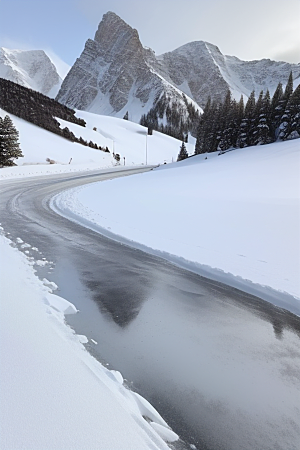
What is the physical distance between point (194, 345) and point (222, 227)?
5225mm

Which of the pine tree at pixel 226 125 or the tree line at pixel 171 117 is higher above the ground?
the tree line at pixel 171 117

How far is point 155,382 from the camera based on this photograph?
2.52 meters

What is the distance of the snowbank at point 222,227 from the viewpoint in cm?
495

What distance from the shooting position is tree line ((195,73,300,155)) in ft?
119

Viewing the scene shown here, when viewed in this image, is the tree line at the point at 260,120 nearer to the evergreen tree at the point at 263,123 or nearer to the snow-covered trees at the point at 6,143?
the evergreen tree at the point at 263,123

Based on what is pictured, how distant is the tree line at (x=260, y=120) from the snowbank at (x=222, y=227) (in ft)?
85.9

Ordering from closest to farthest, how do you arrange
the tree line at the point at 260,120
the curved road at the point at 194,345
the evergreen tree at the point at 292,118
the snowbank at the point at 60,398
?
the snowbank at the point at 60,398 → the curved road at the point at 194,345 → the evergreen tree at the point at 292,118 → the tree line at the point at 260,120

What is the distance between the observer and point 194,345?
3096 millimetres

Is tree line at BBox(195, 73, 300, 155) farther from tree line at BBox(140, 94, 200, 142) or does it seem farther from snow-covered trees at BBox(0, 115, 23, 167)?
tree line at BBox(140, 94, 200, 142)

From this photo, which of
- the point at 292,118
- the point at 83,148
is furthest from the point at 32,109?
the point at 292,118

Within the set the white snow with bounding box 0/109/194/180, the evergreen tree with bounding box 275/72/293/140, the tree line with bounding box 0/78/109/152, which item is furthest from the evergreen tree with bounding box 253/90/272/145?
the tree line with bounding box 0/78/109/152

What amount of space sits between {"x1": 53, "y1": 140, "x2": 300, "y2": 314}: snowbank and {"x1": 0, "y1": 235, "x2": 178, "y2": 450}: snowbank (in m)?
3.12

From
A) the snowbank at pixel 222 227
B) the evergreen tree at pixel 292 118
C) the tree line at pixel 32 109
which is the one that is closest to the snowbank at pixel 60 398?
the snowbank at pixel 222 227

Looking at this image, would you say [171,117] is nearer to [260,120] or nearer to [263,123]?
[260,120]
